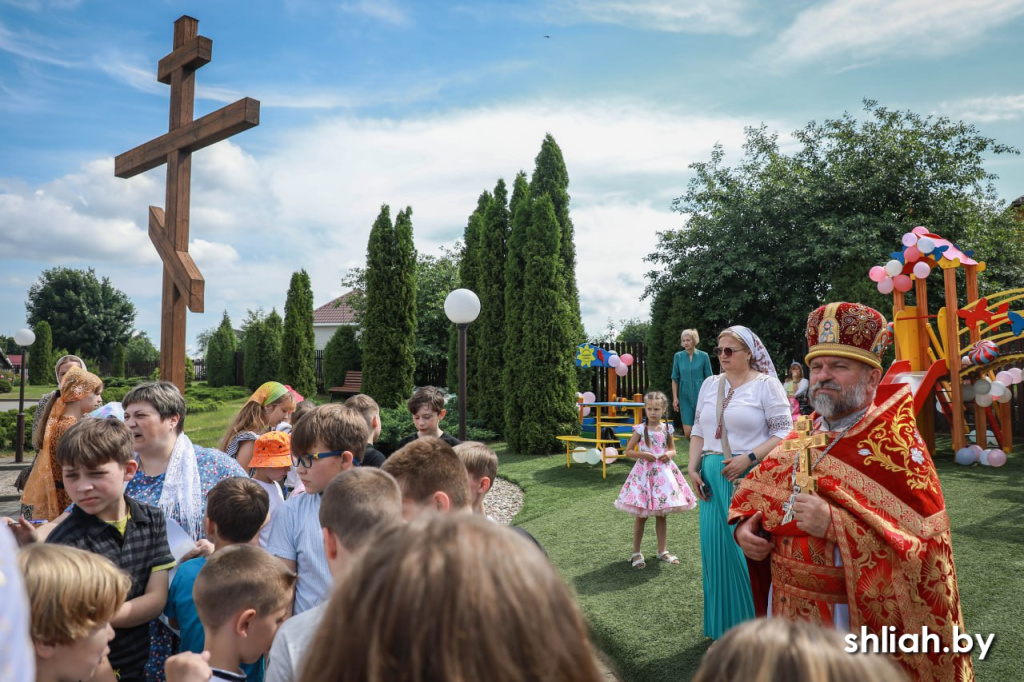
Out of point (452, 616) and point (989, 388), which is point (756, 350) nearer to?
point (452, 616)

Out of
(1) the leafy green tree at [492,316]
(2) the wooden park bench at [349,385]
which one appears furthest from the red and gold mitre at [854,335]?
(2) the wooden park bench at [349,385]

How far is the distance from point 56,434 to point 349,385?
21597 millimetres

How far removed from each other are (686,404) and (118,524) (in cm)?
1099

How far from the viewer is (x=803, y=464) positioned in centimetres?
292

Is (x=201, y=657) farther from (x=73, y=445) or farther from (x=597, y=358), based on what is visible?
(x=597, y=358)

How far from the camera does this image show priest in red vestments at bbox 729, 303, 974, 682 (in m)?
2.72

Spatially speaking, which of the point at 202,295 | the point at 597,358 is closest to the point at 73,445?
the point at 202,295

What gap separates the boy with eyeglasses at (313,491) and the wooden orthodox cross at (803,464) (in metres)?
1.85

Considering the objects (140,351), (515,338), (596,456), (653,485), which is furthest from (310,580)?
(140,351)

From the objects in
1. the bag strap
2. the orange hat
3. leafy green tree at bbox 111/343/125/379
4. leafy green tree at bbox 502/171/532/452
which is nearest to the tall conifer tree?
leafy green tree at bbox 502/171/532/452

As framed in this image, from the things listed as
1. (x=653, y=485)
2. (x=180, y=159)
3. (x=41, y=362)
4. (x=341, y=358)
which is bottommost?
(x=653, y=485)

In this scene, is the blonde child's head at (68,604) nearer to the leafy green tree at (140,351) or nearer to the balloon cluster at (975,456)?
the balloon cluster at (975,456)

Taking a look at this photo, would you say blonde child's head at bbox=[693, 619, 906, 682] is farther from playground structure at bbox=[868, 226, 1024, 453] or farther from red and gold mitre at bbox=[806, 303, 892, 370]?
playground structure at bbox=[868, 226, 1024, 453]

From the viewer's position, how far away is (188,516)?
11.2 feet
